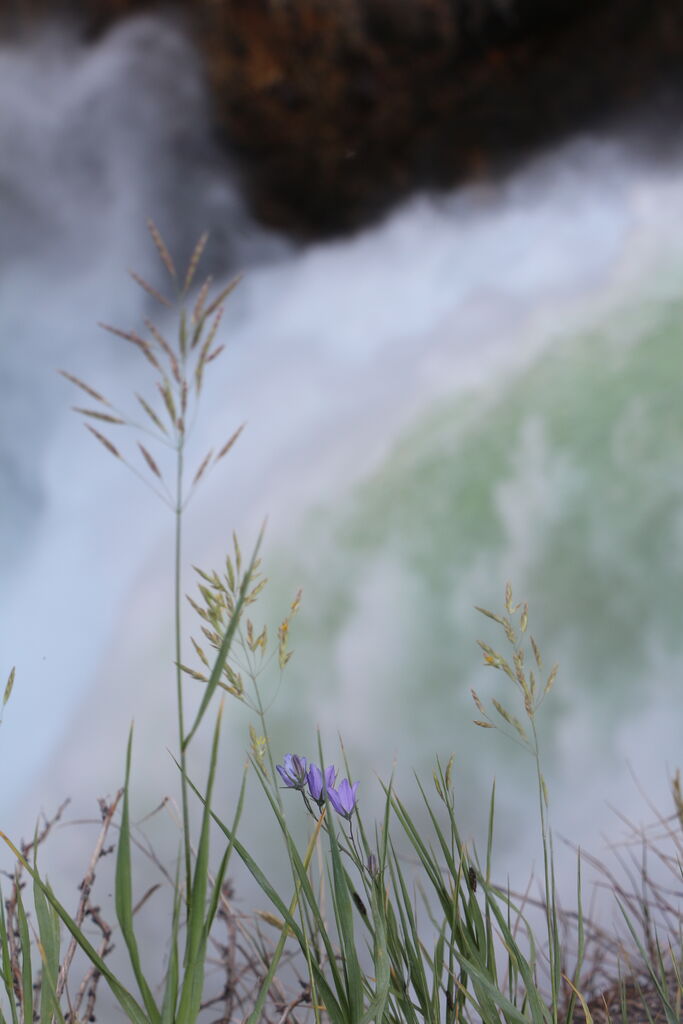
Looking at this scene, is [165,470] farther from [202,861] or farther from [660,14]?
[202,861]

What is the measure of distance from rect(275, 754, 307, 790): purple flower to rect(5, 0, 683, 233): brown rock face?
1951 mm

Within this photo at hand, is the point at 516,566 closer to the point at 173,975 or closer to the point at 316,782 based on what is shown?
the point at 316,782

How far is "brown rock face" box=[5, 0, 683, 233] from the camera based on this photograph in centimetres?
199

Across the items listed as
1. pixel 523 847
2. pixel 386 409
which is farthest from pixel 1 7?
pixel 523 847

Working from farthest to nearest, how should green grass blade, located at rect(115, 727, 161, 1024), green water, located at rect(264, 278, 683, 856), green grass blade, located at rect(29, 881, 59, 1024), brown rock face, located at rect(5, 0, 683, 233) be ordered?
brown rock face, located at rect(5, 0, 683, 233) → green water, located at rect(264, 278, 683, 856) → green grass blade, located at rect(29, 881, 59, 1024) → green grass blade, located at rect(115, 727, 161, 1024)

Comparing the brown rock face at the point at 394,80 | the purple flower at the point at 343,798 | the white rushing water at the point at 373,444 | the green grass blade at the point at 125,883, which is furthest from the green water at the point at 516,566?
the green grass blade at the point at 125,883

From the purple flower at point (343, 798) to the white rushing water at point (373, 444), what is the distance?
1.12 metres

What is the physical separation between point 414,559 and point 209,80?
124cm

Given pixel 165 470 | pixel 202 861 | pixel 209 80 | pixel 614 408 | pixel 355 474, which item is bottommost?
pixel 202 861

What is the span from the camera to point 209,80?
6.76 ft

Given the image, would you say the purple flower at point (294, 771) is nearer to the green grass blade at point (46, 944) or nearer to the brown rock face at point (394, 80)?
the green grass blade at point (46, 944)

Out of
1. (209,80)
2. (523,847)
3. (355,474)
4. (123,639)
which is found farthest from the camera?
(209,80)

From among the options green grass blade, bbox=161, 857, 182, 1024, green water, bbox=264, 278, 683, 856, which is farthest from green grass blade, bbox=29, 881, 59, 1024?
green water, bbox=264, 278, 683, 856

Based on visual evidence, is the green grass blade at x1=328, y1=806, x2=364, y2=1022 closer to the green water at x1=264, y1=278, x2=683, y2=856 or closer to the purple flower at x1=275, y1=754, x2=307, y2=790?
the purple flower at x1=275, y1=754, x2=307, y2=790
